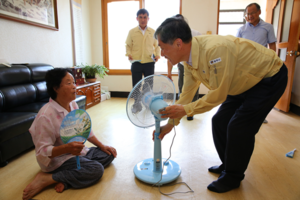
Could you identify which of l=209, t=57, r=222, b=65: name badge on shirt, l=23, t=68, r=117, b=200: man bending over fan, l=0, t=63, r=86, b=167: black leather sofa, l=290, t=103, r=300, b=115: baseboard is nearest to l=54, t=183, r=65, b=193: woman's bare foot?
l=23, t=68, r=117, b=200: man bending over fan

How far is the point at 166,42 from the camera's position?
3.66ft

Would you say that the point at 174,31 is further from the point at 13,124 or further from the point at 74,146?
the point at 13,124

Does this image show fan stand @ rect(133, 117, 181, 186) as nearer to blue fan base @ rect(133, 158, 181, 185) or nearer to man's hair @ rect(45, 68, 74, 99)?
blue fan base @ rect(133, 158, 181, 185)

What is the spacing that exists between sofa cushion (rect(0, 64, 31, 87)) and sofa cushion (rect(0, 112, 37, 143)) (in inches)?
21.1

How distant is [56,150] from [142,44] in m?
2.59

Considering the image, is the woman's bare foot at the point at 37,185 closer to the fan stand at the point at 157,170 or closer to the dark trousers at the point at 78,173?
the dark trousers at the point at 78,173

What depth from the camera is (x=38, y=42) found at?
3186 mm

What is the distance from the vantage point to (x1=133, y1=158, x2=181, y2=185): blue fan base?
4.64 ft

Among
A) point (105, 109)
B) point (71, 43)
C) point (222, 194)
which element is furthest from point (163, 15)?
point (222, 194)

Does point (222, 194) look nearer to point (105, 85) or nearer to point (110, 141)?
point (110, 141)

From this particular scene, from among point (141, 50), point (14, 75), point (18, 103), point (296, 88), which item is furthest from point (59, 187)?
point (296, 88)

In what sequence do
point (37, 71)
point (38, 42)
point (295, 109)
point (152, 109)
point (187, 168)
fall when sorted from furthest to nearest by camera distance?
point (295, 109)
point (38, 42)
point (37, 71)
point (187, 168)
point (152, 109)

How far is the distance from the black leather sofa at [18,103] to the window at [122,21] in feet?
7.09

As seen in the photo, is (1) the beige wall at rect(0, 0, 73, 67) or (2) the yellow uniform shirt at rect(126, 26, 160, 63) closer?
(1) the beige wall at rect(0, 0, 73, 67)
